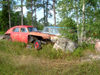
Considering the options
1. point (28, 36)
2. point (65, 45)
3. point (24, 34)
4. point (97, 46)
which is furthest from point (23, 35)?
point (97, 46)

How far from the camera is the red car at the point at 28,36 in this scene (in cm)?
805

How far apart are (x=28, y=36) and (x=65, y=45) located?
2964mm

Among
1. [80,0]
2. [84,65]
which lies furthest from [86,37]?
[84,65]

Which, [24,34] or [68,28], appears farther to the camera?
[24,34]

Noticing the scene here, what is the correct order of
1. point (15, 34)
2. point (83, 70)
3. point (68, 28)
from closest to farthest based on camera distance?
point (83, 70) < point (68, 28) < point (15, 34)

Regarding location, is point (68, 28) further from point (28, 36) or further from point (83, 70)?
point (83, 70)

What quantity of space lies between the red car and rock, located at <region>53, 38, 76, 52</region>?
1.04 meters

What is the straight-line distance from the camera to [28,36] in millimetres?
8516

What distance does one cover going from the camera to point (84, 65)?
476cm

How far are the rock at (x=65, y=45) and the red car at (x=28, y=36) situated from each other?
104cm

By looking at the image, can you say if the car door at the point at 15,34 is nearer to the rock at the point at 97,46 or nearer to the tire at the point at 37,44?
the tire at the point at 37,44

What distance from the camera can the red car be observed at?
8055 millimetres

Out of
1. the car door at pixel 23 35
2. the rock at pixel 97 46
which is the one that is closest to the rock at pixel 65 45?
the rock at pixel 97 46

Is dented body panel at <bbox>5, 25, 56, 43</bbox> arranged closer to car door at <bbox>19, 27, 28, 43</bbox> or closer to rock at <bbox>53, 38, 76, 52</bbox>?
car door at <bbox>19, 27, 28, 43</bbox>
